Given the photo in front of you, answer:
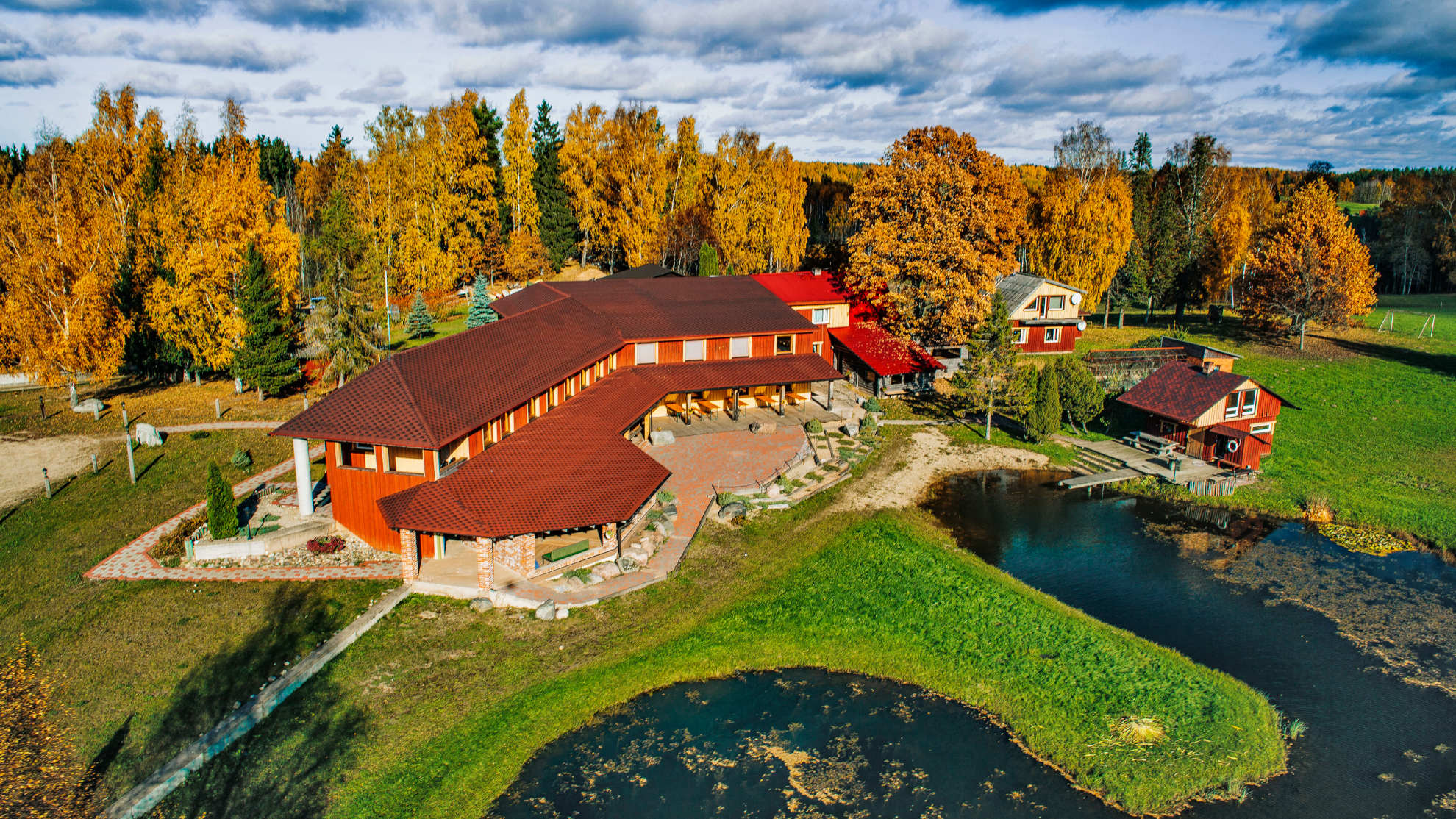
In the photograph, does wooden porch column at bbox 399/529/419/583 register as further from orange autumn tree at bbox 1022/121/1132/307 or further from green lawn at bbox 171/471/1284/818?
orange autumn tree at bbox 1022/121/1132/307

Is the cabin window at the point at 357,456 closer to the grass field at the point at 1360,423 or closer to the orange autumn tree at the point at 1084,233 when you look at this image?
the grass field at the point at 1360,423

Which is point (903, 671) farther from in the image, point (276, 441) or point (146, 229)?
point (146, 229)

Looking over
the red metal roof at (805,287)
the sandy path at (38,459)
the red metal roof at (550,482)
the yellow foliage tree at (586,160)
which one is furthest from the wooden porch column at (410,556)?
the yellow foliage tree at (586,160)

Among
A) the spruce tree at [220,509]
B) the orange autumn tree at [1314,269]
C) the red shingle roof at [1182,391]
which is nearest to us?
the spruce tree at [220,509]

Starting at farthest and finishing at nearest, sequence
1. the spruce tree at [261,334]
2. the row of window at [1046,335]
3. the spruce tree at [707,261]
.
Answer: the spruce tree at [707,261]
the row of window at [1046,335]
the spruce tree at [261,334]

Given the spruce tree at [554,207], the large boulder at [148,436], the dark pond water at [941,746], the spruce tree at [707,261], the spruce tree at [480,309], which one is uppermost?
the spruce tree at [554,207]

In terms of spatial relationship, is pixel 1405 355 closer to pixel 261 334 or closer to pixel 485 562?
pixel 485 562

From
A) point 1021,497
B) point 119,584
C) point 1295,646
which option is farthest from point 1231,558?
point 119,584
